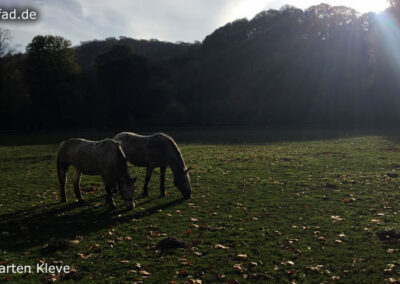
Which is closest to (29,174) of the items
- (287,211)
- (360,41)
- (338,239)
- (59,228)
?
(59,228)

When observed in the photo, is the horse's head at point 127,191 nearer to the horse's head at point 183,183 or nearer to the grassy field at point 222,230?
the grassy field at point 222,230

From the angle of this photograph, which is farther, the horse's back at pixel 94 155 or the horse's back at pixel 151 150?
the horse's back at pixel 151 150

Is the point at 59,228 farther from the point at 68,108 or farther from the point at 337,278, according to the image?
the point at 68,108

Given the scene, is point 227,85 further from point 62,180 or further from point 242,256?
point 242,256

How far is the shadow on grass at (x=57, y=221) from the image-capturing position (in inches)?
325

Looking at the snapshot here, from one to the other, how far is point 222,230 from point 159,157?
472cm

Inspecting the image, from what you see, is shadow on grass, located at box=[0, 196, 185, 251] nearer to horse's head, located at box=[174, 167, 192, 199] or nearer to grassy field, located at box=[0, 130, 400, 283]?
grassy field, located at box=[0, 130, 400, 283]

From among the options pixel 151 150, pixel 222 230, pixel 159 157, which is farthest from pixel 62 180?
pixel 222 230

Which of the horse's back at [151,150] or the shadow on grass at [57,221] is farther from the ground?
the horse's back at [151,150]

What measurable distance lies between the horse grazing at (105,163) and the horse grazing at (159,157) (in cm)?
177

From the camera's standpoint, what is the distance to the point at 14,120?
61031 mm

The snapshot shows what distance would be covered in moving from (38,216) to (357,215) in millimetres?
9563

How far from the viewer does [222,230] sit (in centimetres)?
866

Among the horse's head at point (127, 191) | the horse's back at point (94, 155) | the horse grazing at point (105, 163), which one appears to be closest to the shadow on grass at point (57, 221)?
the horse's head at point (127, 191)
